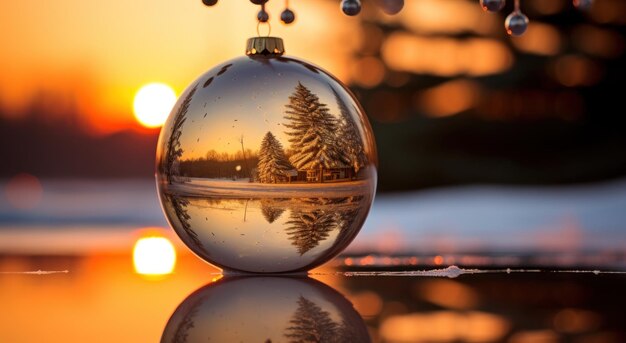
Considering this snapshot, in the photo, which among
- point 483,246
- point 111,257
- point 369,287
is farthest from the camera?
point 483,246

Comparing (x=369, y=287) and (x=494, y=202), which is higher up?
(x=494, y=202)

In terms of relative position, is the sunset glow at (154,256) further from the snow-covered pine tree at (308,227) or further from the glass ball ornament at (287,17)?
the glass ball ornament at (287,17)

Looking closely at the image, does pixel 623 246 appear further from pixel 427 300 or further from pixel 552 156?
pixel 552 156

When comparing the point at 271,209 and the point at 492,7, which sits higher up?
the point at 492,7

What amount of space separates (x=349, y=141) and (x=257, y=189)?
12.7 inches

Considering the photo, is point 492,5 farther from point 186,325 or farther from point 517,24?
point 186,325

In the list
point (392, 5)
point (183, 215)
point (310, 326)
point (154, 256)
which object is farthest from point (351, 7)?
point (154, 256)

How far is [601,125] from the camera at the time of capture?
12820mm

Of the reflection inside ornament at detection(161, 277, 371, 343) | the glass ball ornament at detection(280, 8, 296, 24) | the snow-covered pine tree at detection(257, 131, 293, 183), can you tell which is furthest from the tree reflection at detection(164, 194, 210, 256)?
the glass ball ornament at detection(280, 8, 296, 24)

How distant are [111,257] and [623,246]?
272 centimetres

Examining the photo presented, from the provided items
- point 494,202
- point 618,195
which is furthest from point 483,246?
point 618,195

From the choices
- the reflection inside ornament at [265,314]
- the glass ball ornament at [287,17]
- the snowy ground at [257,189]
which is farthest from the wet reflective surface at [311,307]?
the glass ball ornament at [287,17]

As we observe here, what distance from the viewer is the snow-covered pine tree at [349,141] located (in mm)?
2820

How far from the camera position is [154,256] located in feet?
15.0
